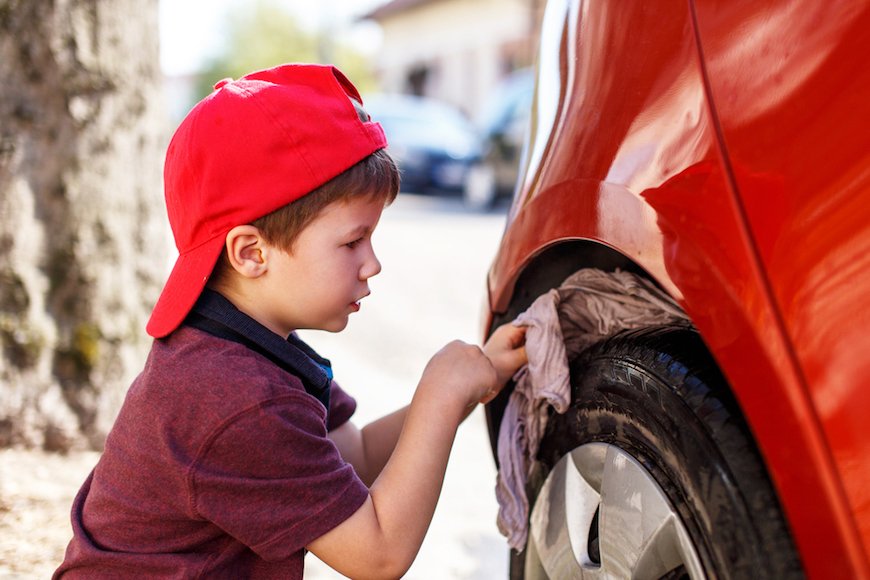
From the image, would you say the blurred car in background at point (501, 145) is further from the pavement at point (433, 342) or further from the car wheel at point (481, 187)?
the pavement at point (433, 342)

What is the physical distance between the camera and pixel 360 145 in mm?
1562

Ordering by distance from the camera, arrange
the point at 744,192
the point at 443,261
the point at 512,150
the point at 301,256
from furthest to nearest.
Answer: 1. the point at 512,150
2. the point at 443,261
3. the point at 301,256
4. the point at 744,192

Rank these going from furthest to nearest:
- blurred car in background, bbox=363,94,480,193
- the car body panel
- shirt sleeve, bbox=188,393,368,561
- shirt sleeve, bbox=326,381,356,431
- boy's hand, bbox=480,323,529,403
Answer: blurred car in background, bbox=363,94,480,193, shirt sleeve, bbox=326,381,356,431, boy's hand, bbox=480,323,529,403, shirt sleeve, bbox=188,393,368,561, the car body panel

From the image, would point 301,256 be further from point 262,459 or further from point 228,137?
point 262,459

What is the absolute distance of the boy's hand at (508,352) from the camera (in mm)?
1772

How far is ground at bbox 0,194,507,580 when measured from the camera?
2.69m

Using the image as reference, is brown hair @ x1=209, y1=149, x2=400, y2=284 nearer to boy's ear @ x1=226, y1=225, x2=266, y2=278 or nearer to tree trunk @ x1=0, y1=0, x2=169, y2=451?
boy's ear @ x1=226, y1=225, x2=266, y2=278

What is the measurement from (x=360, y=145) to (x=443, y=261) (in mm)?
6714

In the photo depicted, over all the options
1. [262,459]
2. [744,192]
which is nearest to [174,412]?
[262,459]

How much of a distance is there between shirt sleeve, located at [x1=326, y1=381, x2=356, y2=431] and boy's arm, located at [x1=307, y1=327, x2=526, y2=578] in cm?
32

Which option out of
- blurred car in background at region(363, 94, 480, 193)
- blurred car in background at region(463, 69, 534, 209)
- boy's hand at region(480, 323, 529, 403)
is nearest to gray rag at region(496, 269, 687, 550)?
boy's hand at region(480, 323, 529, 403)

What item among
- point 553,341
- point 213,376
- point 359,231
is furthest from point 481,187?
point 213,376

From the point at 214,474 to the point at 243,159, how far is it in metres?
0.47

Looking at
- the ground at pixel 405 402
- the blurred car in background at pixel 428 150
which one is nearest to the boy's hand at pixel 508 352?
the ground at pixel 405 402
